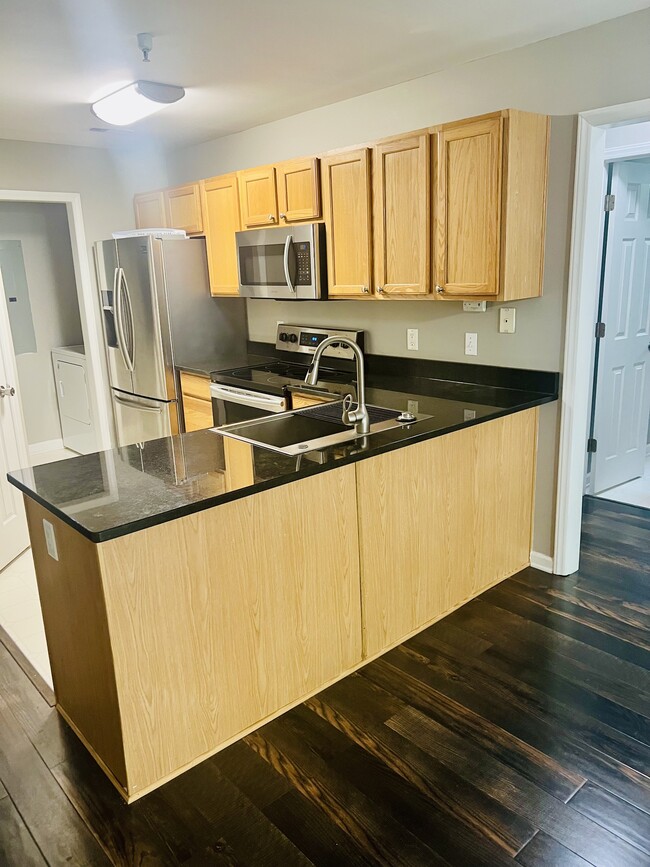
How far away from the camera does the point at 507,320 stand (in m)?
2.99

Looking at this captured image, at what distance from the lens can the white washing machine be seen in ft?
17.0

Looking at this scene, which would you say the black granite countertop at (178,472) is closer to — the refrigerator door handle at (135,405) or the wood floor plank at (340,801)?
the wood floor plank at (340,801)

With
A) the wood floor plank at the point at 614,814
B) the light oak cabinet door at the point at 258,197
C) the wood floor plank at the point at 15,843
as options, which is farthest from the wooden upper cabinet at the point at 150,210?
the wood floor plank at the point at 614,814

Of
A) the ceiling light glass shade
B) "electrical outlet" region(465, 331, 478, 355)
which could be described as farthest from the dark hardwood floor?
the ceiling light glass shade

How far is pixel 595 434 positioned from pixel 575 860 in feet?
9.55

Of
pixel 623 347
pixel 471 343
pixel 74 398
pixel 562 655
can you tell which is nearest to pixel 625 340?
pixel 623 347

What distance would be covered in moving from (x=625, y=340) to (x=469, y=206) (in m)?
1.95

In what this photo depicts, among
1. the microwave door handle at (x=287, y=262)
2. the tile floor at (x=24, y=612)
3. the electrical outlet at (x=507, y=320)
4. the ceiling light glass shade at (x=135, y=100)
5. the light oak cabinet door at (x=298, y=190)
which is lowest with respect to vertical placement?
the tile floor at (x=24, y=612)

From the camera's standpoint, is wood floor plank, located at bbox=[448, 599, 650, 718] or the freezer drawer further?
the freezer drawer

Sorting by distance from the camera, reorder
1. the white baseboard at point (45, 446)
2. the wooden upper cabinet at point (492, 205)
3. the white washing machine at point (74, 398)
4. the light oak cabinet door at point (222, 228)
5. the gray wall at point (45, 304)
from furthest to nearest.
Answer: the white baseboard at point (45, 446) < the gray wall at point (45, 304) < the white washing machine at point (74, 398) < the light oak cabinet door at point (222, 228) < the wooden upper cabinet at point (492, 205)

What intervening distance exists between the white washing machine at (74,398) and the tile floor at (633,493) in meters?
3.82

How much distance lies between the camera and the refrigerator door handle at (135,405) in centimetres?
422

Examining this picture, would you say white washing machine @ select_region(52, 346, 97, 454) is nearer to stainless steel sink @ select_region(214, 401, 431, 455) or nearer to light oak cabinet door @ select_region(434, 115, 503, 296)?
stainless steel sink @ select_region(214, 401, 431, 455)

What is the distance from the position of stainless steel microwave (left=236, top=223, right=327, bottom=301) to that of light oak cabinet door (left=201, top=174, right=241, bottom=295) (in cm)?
14
